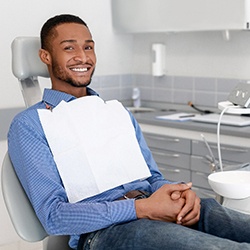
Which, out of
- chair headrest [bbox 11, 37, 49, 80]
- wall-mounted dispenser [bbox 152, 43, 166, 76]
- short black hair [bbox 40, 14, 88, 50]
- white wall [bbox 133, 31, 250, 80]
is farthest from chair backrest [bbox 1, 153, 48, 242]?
wall-mounted dispenser [bbox 152, 43, 166, 76]

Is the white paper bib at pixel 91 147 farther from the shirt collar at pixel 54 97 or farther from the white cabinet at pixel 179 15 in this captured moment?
the white cabinet at pixel 179 15

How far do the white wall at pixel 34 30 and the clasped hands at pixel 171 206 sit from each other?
1.96m

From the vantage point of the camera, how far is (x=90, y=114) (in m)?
2.18

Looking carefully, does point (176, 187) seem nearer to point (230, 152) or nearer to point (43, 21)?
point (230, 152)

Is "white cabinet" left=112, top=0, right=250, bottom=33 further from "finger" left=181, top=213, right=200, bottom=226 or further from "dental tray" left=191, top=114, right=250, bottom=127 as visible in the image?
"finger" left=181, top=213, right=200, bottom=226

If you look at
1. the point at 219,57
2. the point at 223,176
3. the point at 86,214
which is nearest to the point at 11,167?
the point at 86,214

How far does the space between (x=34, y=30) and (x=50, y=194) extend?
2053 mm

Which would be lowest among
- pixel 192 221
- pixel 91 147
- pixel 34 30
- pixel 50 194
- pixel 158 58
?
pixel 192 221

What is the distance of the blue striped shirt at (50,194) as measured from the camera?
181 centimetres

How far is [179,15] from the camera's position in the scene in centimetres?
371

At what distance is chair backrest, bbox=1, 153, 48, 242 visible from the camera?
1911 millimetres

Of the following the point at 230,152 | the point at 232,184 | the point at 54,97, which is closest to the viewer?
the point at 232,184

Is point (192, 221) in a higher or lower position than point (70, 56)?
lower

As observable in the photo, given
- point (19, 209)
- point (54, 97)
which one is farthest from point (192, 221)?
point (54, 97)
